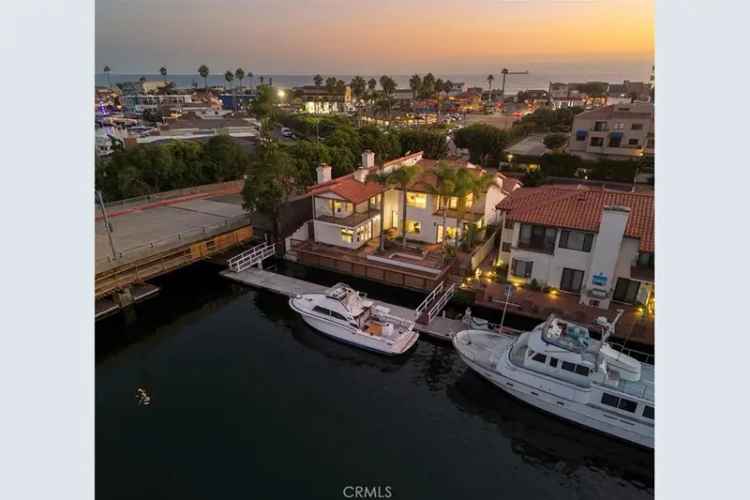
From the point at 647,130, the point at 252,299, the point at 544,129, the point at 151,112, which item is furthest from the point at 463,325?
the point at 151,112

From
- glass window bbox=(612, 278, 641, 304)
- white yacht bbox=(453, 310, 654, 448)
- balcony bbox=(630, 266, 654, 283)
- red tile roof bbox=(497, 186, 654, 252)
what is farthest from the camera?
glass window bbox=(612, 278, 641, 304)

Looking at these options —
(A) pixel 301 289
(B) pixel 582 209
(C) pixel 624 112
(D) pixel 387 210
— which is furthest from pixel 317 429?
(C) pixel 624 112

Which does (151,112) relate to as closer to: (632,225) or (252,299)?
(252,299)

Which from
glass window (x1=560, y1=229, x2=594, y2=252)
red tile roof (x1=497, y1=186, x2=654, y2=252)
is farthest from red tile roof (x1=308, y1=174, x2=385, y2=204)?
glass window (x1=560, y1=229, x2=594, y2=252)

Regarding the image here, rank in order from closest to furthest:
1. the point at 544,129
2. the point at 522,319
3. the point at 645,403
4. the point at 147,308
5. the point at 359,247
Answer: the point at 645,403 < the point at 522,319 < the point at 147,308 < the point at 359,247 < the point at 544,129

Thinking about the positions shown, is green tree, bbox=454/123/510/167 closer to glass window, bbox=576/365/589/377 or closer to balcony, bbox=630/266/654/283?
balcony, bbox=630/266/654/283

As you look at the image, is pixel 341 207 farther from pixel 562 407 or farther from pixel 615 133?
pixel 615 133
